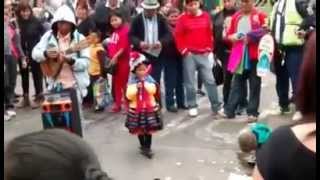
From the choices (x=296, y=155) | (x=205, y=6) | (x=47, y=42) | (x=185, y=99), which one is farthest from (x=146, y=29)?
(x=296, y=155)

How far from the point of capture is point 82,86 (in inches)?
273

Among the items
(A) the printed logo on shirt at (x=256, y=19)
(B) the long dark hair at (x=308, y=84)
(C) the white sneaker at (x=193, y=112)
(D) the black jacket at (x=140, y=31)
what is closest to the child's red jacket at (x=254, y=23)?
(A) the printed logo on shirt at (x=256, y=19)

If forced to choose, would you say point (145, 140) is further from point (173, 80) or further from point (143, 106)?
point (173, 80)

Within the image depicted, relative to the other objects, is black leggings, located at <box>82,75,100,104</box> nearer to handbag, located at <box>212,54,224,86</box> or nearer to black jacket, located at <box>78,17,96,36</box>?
black jacket, located at <box>78,17,96,36</box>

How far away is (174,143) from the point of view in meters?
7.29

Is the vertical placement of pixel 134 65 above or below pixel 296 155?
below

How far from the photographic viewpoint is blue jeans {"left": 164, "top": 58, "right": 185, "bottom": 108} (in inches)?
340

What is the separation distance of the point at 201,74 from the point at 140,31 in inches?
34.6

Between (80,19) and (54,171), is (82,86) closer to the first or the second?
(80,19)

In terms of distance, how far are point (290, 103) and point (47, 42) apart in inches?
113

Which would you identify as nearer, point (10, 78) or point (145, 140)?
point (145, 140)

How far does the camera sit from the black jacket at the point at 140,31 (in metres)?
8.25

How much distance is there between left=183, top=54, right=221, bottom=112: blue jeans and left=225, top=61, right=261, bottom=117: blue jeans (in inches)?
11.8

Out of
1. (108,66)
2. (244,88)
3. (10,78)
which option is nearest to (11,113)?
(10,78)
